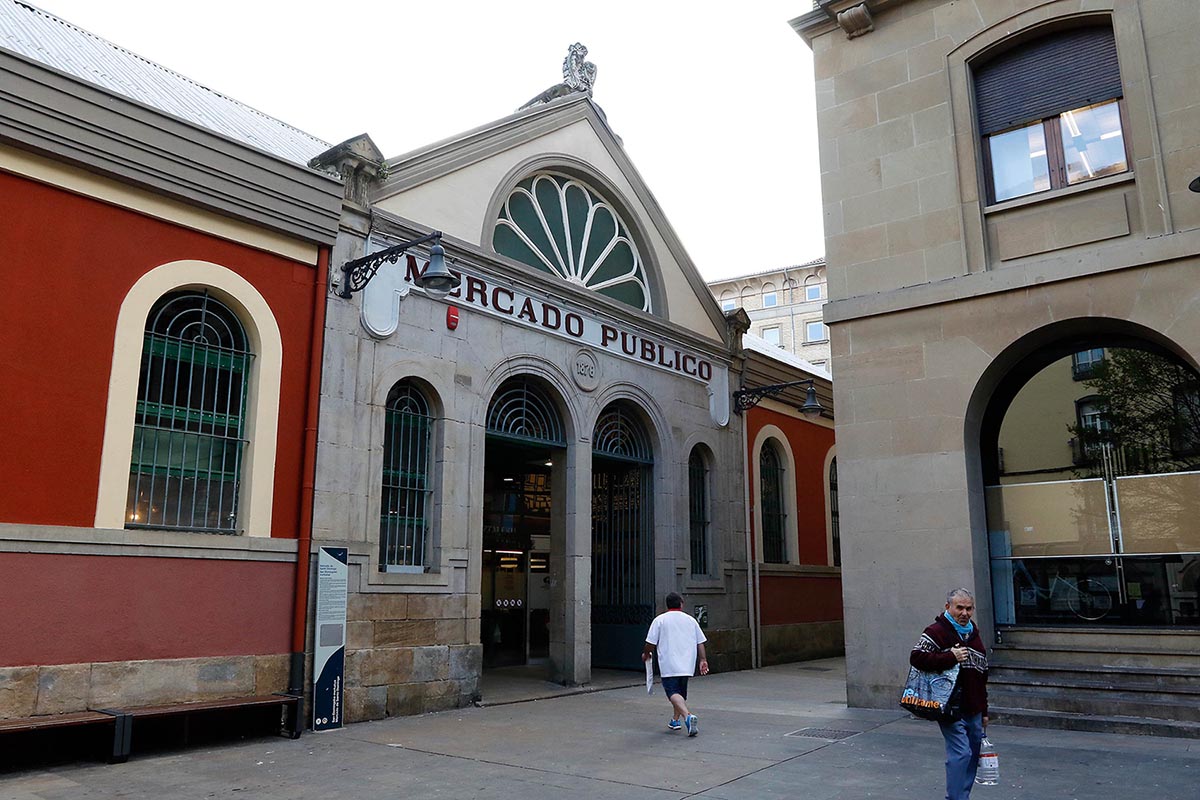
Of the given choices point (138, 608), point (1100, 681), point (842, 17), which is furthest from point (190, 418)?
point (1100, 681)

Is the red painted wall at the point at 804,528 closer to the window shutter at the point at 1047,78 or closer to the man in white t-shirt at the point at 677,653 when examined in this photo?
the window shutter at the point at 1047,78

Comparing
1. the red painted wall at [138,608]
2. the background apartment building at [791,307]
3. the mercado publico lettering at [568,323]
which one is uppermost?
the background apartment building at [791,307]

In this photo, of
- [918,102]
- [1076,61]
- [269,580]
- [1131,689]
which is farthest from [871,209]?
[269,580]

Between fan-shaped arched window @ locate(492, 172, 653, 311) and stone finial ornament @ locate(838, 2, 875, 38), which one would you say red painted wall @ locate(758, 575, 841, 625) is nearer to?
fan-shaped arched window @ locate(492, 172, 653, 311)

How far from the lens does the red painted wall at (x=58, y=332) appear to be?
28.6 ft

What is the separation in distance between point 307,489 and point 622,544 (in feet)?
23.8

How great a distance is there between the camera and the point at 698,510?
17.9m

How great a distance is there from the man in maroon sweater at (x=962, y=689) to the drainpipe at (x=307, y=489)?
266 inches

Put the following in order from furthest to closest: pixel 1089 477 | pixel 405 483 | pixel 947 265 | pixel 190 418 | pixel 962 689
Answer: pixel 405 483
pixel 947 265
pixel 1089 477
pixel 190 418
pixel 962 689

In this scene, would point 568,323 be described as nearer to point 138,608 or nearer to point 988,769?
point 138,608

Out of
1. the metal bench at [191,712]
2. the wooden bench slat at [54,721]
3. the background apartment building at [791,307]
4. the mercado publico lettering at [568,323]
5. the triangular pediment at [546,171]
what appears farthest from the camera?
the background apartment building at [791,307]

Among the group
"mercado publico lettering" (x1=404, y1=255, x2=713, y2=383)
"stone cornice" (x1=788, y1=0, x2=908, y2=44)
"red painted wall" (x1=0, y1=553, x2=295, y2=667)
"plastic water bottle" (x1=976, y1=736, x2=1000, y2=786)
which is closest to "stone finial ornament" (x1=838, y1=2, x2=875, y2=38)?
"stone cornice" (x1=788, y1=0, x2=908, y2=44)

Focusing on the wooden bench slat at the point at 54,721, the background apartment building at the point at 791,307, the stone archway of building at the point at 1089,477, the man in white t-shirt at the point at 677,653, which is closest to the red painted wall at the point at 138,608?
the wooden bench slat at the point at 54,721

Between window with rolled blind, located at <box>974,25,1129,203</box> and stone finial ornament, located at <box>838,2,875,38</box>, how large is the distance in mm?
1656
